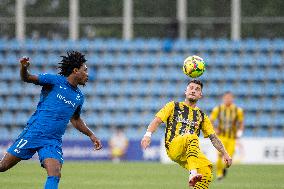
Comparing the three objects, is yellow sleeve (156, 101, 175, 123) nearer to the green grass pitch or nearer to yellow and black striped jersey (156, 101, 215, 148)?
yellow and black striped jersey (156, 101, 215, 148)

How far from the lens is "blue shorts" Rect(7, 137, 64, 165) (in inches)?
378

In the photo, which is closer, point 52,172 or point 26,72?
point 26,72

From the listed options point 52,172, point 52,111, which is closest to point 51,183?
point 52,172

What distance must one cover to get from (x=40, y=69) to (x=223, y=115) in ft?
34.1

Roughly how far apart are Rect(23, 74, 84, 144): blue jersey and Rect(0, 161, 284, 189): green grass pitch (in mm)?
4573

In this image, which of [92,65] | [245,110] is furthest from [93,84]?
[245,110]

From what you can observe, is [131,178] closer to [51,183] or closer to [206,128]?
[206,128]

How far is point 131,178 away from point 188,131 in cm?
689

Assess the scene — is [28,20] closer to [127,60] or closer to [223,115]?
[127,60]

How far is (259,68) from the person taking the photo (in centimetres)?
2777

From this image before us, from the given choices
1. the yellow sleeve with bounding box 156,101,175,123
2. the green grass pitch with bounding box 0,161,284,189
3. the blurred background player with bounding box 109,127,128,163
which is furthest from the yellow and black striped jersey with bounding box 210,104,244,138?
the yellow sleeve with bounding box 156,101,175,123

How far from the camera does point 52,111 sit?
32.1 ft

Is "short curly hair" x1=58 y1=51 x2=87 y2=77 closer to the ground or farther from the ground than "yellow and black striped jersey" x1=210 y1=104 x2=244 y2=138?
farther from the ground

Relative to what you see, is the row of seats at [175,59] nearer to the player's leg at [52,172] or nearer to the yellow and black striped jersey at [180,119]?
the yellow and black striped jersey at [180,119]
